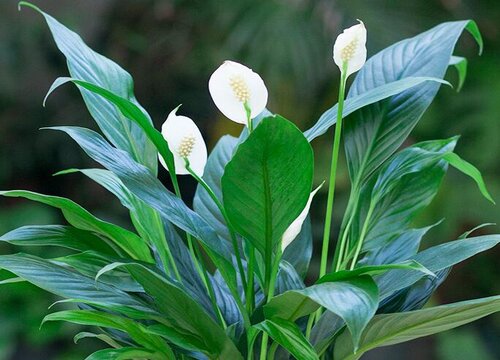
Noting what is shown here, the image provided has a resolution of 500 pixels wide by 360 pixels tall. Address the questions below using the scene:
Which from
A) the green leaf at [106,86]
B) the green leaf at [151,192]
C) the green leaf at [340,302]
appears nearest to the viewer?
the green leaf at [340,302]

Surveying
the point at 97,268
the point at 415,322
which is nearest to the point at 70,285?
the point at 97,268

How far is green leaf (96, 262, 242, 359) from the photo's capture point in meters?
0.64

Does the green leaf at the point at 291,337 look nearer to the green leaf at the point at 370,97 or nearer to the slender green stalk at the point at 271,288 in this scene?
the slender green stalk at the point at 271,288

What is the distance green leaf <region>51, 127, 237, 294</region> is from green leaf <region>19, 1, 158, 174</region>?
9 cm

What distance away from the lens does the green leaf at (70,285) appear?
26.3 inches

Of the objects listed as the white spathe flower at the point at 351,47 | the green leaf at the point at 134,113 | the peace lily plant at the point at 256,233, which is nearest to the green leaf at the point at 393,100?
the peace lily plant at the point at 256,233

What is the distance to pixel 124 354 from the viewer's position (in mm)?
656

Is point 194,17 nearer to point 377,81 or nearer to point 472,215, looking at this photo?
point 472,215

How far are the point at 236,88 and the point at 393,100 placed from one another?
0.68 feet

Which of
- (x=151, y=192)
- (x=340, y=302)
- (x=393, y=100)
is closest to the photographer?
(x=340, y=302)

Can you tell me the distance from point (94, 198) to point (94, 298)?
194 cm

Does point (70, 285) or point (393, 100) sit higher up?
point (393, 100)

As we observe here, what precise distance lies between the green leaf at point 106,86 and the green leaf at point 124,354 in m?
0.17

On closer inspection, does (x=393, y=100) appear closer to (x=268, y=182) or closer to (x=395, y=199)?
(x=395, y=199)
